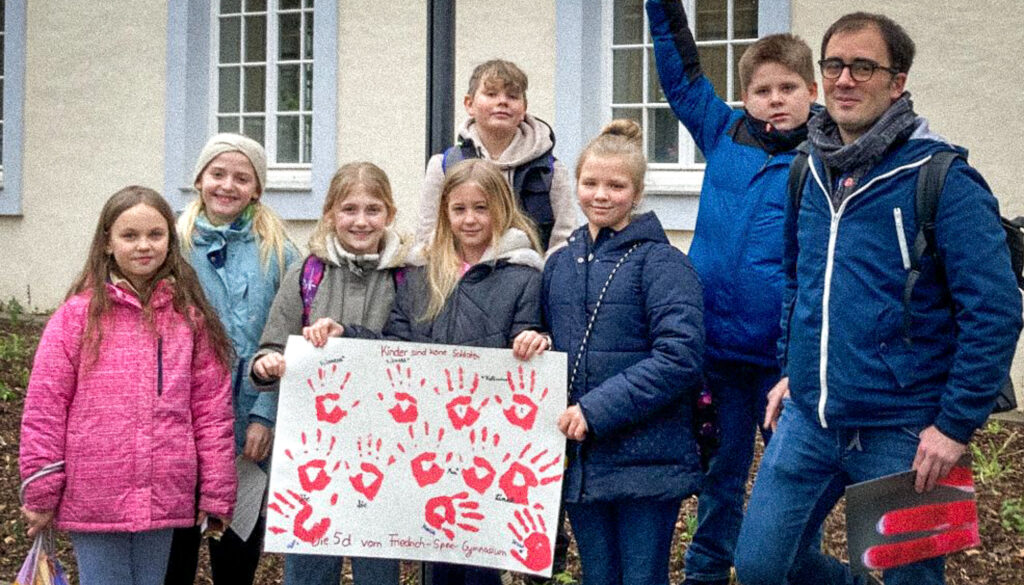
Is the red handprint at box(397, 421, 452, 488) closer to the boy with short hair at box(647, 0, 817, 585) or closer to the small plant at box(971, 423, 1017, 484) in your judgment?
the boy with short hair at box(647, 0, 817, 585)

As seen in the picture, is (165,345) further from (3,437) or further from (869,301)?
(3,437)

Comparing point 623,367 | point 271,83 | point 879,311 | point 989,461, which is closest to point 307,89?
point 271,83

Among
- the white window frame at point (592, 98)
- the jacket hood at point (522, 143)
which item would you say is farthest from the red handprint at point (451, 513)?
the white window frame at point (592, 98)

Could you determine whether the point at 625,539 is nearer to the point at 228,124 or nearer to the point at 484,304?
the point at 484,304


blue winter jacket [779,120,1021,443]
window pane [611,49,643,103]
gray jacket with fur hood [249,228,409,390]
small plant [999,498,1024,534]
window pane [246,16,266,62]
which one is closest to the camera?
blue winter jacket [779,120,1021,443]

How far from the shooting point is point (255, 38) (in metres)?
11.0

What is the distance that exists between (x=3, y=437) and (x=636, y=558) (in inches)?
198

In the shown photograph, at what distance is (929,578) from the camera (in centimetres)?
314

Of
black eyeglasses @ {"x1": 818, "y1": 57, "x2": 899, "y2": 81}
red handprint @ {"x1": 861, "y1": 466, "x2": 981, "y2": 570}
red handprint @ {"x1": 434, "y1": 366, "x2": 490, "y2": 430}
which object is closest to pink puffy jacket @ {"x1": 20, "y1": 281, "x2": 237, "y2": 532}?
red handprint @ {"x1": 434, "y1": 366, "x2": 490, "y2": 430}

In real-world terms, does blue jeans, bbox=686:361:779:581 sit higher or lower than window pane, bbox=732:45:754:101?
lower

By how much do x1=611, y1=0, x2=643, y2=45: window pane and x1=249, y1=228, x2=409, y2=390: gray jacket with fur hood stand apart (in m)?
5.80

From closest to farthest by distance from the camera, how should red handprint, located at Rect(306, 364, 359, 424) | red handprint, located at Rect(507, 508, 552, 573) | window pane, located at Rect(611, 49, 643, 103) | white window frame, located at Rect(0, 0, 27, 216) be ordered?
red handprint, located at Rect(507, 508, 552, 573), red handprint, located at Rect(306, 364, 359, 424), window pane, located at Rect(611, 49, 643, 103), white window frame, located at Rect(0, 0, 27, 216)

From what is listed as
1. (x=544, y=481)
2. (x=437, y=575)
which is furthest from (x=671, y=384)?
(x=437, y=575)

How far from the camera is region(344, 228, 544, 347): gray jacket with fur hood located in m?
3.66
